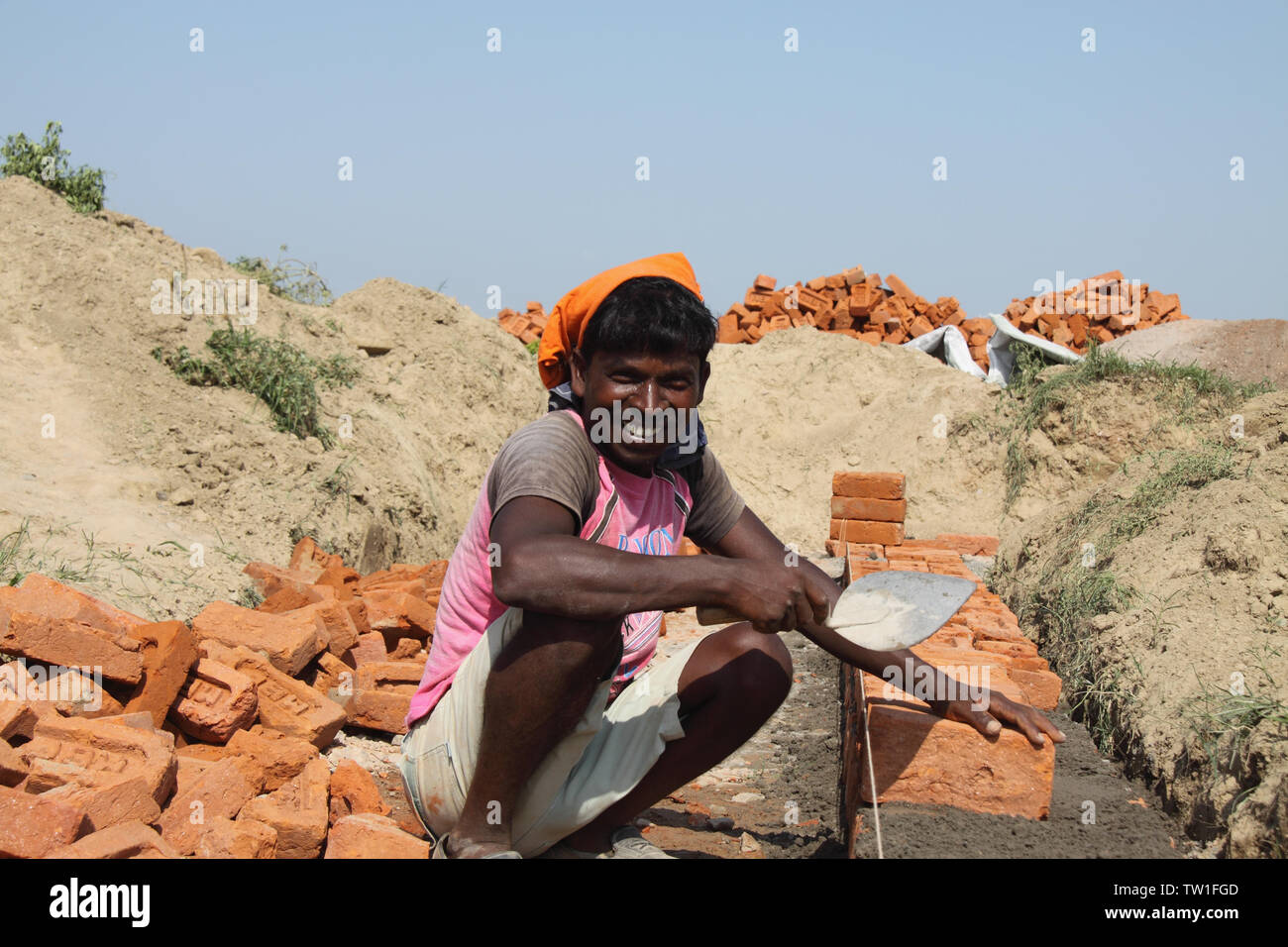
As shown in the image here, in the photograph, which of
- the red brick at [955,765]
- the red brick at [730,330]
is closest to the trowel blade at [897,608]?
the red brick at [955,765]

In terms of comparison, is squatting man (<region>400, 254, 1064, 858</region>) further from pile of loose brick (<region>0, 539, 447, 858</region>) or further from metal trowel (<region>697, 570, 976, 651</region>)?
pile of loose brick (<region>0, 539, 447, 858</region>)

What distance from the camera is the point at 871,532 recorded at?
26.0 feet

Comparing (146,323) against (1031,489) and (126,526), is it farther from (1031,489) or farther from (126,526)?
(1031,489)

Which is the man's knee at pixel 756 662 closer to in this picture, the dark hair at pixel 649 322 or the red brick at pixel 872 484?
the dark hair at pixel 649 322

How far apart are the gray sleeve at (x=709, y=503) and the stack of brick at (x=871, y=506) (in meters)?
5.22

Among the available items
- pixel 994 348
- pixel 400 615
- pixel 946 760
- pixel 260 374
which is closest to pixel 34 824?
pixel 946 760

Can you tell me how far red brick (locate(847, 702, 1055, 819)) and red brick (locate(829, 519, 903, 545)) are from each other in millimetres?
5418

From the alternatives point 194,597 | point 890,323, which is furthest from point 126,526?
point 890,323

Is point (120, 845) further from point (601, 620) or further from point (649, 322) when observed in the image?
point (649, 322)

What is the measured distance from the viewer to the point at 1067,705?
3.82 metres

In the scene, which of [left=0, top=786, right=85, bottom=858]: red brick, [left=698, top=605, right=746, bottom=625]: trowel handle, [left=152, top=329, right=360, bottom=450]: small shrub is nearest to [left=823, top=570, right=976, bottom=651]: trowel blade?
[left=698, top=605, right=746, bottom=625]: trowel handle

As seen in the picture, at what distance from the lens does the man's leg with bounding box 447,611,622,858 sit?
204 centimetres

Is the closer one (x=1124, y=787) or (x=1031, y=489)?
(x=1124, y=787)
